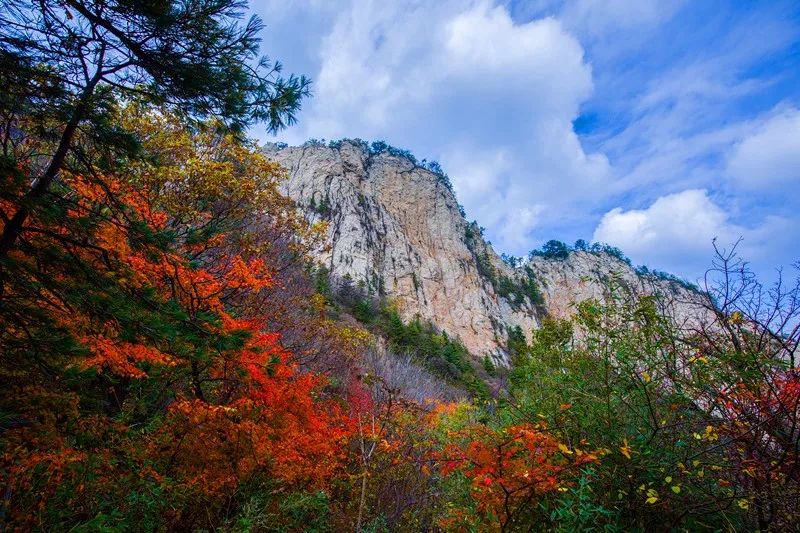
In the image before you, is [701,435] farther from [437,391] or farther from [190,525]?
[437,391]

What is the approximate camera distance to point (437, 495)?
6.98 metres

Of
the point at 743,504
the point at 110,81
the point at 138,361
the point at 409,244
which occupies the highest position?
the point at 409,244

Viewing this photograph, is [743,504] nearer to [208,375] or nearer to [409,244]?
[208,375]

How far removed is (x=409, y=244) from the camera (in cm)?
6097

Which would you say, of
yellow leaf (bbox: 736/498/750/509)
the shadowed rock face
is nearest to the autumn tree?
yellow leaf (bbox: 736/498/750/509)

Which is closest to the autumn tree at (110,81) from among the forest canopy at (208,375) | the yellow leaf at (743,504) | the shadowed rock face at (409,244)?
the forest canopy at (208,375)

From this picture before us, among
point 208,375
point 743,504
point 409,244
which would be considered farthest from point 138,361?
point 409,244

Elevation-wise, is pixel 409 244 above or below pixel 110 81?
above

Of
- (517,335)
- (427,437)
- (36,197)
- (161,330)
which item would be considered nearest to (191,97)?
(36,197)

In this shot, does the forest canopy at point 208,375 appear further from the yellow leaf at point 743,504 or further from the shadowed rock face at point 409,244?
the shadowed rock face at point 409,244

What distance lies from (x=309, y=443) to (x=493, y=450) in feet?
11.8

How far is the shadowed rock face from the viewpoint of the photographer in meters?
53.4

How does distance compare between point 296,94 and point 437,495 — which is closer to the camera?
point 296,94

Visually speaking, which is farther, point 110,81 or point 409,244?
point 409,244
